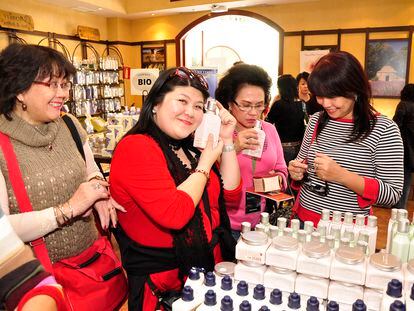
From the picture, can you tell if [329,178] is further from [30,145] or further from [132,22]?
[132,22]

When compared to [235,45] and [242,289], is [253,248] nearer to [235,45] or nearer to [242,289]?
[242,289]

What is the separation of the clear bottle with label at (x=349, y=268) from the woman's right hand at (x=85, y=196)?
3.26 ft

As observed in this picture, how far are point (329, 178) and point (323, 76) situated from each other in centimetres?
45

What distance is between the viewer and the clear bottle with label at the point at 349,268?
1017 millimetres

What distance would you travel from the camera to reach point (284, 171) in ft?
7.31

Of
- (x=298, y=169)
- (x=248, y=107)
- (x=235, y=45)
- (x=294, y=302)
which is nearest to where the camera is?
(x=294, y=302)

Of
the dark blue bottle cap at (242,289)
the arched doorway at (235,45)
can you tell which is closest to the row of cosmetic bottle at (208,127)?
the dark blue bottle cap at (242,289)

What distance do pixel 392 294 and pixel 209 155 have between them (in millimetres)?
792

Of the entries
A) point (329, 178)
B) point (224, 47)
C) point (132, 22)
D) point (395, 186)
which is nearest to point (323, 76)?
point (329, 178)

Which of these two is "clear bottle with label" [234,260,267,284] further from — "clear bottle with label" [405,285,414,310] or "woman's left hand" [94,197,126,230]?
"woman's left hand" [94,197,126,230]

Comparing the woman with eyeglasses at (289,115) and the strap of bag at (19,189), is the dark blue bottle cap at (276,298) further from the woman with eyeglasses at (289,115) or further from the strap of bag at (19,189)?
the woman with eyeglasses at (289,115)

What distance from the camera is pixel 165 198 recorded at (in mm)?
1245

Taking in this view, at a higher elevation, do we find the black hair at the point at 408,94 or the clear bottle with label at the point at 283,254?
the black hair at the point at 408,94

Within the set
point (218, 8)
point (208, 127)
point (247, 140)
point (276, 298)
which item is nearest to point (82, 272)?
point (208, 127)
